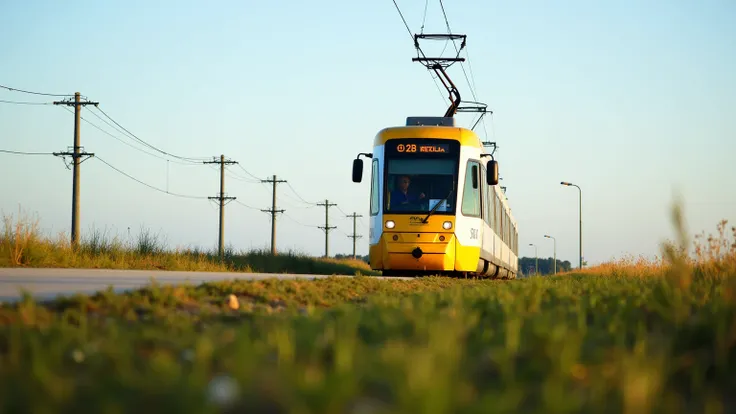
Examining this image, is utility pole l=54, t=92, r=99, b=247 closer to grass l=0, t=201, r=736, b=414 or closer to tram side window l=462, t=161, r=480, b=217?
tram side window l=462, t=161, r=480, b=217

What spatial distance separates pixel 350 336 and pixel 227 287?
4259 millimetres

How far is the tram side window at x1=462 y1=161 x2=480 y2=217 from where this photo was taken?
821 inches

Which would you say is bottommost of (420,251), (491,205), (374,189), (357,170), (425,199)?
(420,251)

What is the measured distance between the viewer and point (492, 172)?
69.6 ft

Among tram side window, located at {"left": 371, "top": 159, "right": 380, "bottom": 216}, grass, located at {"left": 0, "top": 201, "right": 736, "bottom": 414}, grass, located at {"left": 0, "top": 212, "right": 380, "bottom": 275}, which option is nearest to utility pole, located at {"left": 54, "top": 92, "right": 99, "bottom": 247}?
grass, located at {"left": 0, "top": 212, "right": 380, "bottom": 275}

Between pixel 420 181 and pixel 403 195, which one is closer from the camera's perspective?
pixel 403 195

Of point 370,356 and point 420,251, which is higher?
point 420,251

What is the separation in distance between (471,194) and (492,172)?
0.75 metres

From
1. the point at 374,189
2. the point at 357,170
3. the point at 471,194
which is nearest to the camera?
the point at 357,170

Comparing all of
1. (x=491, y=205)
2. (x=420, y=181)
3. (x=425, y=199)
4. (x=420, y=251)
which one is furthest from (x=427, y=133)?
(x=491, y=205)

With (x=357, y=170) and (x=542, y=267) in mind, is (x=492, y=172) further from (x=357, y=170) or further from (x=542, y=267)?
(x=542, y=267)

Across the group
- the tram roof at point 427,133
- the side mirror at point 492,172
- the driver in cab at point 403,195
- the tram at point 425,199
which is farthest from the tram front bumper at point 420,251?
the tram roof at point 427,133

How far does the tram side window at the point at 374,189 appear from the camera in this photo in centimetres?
2119

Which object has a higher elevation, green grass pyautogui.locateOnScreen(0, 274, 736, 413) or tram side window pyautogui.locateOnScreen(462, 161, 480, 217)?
tram side window pyautogui.locateOnScreen(462, 161, 480, 217)
